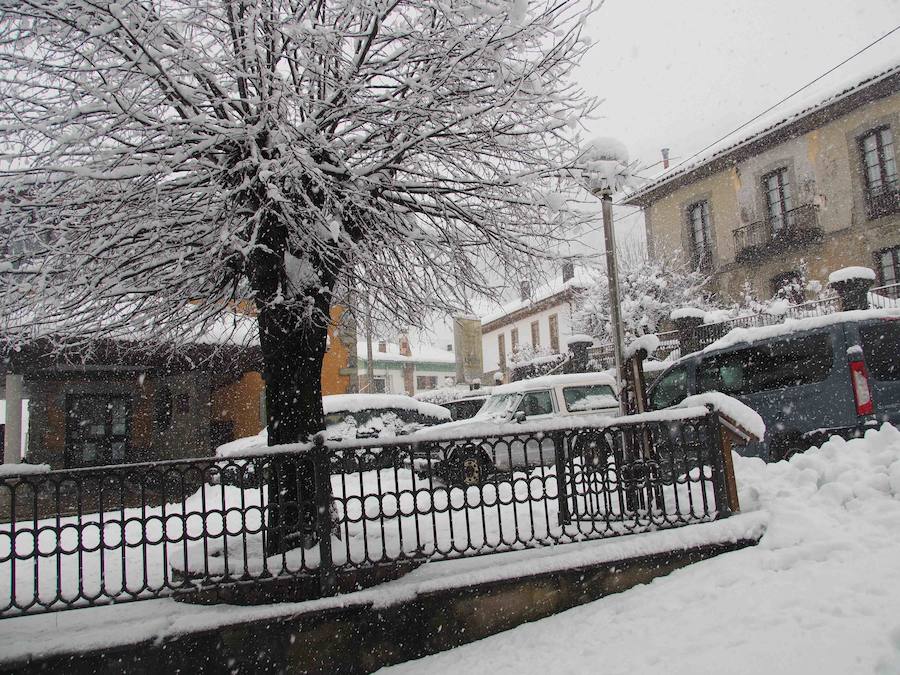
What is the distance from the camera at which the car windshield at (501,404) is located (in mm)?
11002

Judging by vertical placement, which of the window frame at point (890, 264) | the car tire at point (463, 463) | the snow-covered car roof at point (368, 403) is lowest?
the car tire at point (463, 463)

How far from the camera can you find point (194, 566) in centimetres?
405

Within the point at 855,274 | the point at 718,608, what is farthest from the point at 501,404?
the point at 718,608

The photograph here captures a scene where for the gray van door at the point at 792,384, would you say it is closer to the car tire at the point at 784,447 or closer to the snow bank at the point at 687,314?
the car tire at the point at 784,447

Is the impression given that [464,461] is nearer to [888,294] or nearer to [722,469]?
[722,469]

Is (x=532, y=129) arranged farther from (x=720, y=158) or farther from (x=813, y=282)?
(x=720, y=158)

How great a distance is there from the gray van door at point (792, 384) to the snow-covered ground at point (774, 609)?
7.36 ft

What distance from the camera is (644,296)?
71.3 feet

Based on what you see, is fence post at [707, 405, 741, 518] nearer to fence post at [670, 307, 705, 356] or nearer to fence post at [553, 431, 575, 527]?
fence post at [553, 431, 575, 527]

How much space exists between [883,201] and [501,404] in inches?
589

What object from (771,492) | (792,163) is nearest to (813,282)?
(792,163)

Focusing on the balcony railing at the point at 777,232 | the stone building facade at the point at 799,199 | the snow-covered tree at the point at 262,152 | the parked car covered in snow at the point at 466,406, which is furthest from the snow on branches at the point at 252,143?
the balcony railing at the point at 777,232

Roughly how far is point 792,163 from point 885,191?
341 cm

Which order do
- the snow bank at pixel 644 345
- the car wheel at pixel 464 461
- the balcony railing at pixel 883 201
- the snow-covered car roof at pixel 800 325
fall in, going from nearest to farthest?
the car wheel at pixel 464 461 < the snow bank at pixel 644 345 < the snow-covered car roof at pixel 800 325 < the balcony railing at pixel 883 201
